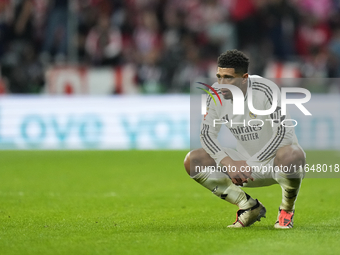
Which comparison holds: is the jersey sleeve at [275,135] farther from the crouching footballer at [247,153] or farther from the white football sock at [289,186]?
the white football sock at [289,186]

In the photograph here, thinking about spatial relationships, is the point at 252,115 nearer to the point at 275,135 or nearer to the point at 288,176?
the point at 275,135

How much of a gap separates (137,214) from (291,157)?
81.3 inches

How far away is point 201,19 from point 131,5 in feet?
6.71

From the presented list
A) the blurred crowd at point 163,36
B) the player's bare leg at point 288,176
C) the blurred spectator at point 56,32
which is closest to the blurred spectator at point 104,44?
the blurred crowd at point 163,36

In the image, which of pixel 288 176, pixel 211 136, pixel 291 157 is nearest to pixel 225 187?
pixel 211 136

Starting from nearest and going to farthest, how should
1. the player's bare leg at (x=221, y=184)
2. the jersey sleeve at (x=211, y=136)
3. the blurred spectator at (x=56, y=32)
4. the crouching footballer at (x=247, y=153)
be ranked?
the crouching footballer at (x=247, y=153), the jersey sleeve at (x=211, y=136), the player's bare leg at (x=221, y=184), the blurred spectator at (x=56, y=32)

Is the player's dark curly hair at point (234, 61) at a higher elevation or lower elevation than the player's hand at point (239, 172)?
higher

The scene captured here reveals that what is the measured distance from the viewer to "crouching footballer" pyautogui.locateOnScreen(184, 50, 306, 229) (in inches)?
214

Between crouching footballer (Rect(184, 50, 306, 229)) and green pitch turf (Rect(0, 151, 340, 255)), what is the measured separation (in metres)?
0.29

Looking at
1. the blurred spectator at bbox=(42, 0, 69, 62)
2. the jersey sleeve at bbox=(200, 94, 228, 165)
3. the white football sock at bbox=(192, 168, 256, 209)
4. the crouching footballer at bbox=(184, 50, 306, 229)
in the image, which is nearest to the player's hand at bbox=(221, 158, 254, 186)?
the crouching footballer at bbox=(184, 50, 306, 229)

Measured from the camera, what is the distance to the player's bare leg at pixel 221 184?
577cm

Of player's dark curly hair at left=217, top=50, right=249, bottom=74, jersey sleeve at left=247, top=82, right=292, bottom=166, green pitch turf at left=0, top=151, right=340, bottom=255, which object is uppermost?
player's dark curly hair at left=217, top=50, right=249, bottom=74

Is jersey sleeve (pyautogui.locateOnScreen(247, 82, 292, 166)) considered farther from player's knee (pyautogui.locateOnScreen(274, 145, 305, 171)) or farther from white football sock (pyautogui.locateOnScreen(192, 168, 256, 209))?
white football sock (pyautogui.locateOnScreen(192, 168, 256, 209))

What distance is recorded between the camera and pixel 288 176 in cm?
546
